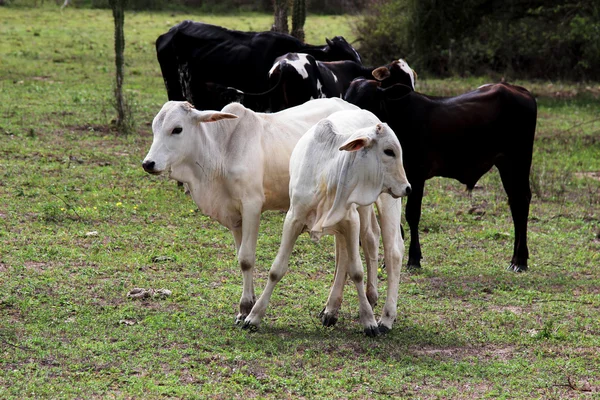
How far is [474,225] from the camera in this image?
9.31 meters

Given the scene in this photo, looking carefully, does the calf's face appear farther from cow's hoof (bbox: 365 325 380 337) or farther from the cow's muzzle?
the cow's muzzle

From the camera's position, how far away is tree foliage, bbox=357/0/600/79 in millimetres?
18156

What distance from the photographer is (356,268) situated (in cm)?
571

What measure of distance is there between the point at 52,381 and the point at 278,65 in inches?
203

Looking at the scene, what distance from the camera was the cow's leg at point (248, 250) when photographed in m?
5.91

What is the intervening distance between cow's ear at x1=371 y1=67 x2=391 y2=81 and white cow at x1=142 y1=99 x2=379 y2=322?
198cm

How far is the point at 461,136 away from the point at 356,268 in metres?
2.66

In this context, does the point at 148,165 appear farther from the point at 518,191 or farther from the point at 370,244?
the point at 518,191

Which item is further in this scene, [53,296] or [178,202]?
[178,202]

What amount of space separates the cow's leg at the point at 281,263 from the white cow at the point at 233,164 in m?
0.22

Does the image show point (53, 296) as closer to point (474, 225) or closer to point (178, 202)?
point (178, 202)

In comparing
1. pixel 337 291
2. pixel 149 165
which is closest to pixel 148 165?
pixel 149 165

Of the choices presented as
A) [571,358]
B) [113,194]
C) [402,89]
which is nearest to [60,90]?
[113,194]

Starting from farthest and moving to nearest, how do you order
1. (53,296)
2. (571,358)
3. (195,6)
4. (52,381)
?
(195,6) → (53,296) → (571,358) → (52,381)
